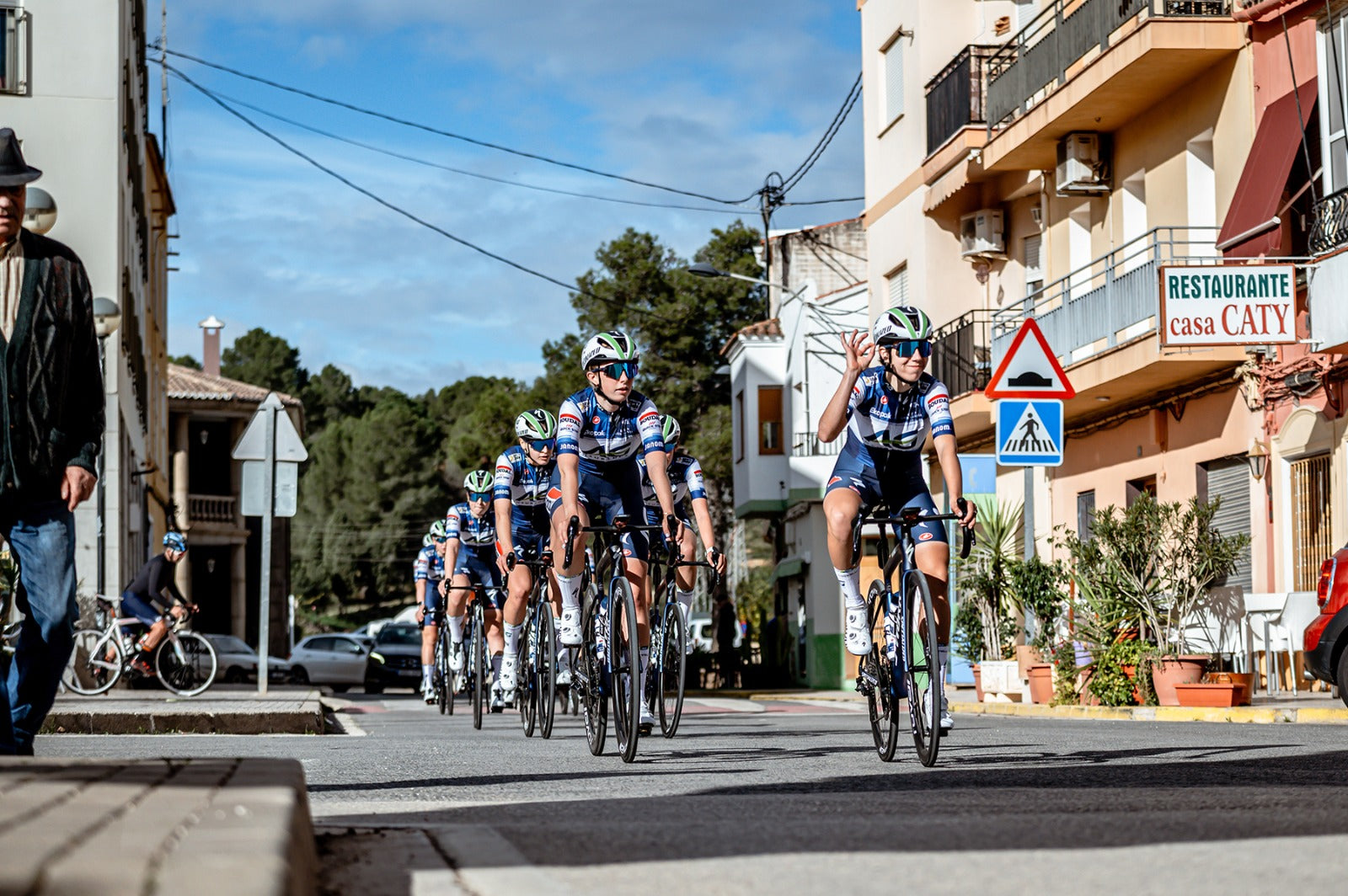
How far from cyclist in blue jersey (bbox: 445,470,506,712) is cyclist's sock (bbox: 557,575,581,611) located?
18.8 feet

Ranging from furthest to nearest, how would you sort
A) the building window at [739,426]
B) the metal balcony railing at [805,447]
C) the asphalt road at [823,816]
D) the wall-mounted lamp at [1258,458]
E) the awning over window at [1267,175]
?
the building window at [739,426]
the metal balcony railing at [805,447]
the wall-mounted lamp at [1258,458]
the awning over window at [1267,175]
the asphalt road at [823,816]

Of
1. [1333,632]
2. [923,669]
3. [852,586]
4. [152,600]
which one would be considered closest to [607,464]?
[852,586]

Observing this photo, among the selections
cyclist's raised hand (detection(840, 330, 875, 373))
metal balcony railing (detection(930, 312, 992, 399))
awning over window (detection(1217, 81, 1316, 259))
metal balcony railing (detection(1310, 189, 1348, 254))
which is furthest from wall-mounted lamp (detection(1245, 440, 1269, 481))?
cyclist's raised hand (detection(840, 330, 875, 373))

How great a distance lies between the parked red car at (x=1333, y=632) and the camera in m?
14.2

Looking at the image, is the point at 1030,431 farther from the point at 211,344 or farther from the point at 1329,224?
the point at 211,344

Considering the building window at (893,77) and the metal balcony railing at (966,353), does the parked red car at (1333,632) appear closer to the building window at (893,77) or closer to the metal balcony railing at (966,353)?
the metal balcony railing at (966,353)

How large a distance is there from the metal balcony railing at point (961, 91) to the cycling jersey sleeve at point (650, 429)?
67.9 ft

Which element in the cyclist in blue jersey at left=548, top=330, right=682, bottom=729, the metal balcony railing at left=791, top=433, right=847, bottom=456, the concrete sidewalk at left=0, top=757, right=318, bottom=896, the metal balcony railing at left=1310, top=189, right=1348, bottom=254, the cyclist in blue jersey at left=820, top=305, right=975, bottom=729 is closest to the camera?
the concrete sidewalk at left=0, top=757, right=318, bottom=896

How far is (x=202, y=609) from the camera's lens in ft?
210

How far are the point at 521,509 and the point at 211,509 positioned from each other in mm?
50134

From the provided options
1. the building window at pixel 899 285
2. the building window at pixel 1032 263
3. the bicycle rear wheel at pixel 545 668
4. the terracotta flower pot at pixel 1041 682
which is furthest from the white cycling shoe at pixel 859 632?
the building window at pixel 899 285

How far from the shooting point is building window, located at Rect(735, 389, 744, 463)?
4694 cm

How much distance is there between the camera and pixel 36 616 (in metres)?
6.57

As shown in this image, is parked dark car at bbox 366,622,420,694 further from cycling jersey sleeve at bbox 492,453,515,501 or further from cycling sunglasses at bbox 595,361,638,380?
cycling sunglasses at bbox 595,361,638,380
